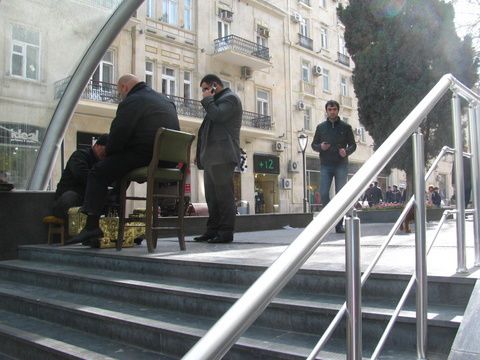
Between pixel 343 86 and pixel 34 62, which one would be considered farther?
pixel 343 86

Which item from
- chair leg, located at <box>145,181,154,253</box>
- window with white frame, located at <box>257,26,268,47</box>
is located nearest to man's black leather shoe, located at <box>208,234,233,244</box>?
chair leg, located at <box>145,181,154,253</box>

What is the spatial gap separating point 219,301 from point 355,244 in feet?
5.32

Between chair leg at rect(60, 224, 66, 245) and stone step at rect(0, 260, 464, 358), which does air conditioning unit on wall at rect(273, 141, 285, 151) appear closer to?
chair leg at rect(60, 224, 66, 245)

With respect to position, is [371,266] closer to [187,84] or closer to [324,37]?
[187,84]

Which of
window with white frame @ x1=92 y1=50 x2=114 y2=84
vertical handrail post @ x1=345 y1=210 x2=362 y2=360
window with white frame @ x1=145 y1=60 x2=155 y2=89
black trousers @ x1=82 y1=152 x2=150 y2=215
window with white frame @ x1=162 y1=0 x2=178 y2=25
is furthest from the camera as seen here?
window with white frame @ x1=162 y1=0 x2=178 y2=25

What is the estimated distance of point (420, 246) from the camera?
7.64ft

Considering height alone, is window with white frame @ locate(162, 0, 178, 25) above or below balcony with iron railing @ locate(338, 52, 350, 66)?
below

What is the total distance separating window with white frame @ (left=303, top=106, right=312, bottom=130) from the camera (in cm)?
Answer: 3011

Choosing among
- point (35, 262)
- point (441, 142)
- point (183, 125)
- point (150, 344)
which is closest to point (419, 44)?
point (441, 142)

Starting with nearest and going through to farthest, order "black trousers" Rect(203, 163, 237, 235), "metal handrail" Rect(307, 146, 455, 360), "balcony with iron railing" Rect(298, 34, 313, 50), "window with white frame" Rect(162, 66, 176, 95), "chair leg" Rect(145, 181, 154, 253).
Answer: "metal handrail" Rect(307, 146, 455, 360) < "chair leg" Rect(145, 181, 154, 253) < "black trousers" Rect(203, 163, 237, 235) < "window with white frame" Rect(162, 66, 176, 95) < "balcony with iron railing" Rect(298, 34, 313, 50)

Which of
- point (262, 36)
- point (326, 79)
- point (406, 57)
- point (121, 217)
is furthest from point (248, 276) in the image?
point (326, 79)

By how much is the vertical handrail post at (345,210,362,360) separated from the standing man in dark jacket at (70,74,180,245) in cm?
343

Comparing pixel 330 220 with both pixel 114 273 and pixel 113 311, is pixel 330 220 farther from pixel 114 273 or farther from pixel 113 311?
pixel 114 273

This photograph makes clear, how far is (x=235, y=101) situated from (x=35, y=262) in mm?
2943
